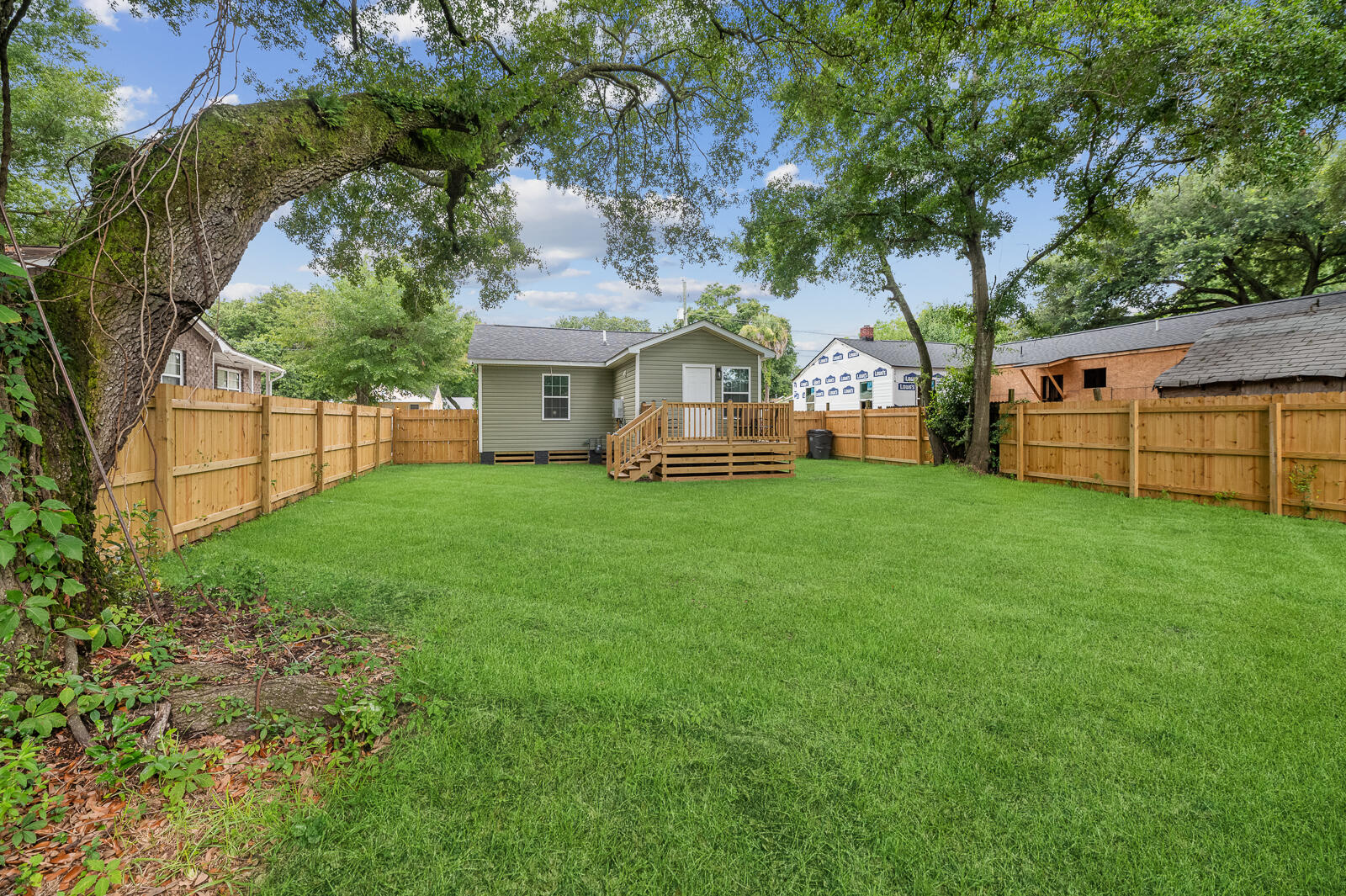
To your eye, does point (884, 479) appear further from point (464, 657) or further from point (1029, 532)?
point (464, 657)

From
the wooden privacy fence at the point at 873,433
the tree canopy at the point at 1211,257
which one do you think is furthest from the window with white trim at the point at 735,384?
the tree canopy at the point at 1211,257

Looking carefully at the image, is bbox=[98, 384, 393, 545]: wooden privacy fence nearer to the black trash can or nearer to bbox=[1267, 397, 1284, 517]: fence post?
bbox=[1267, 397, 1284, 517]: fence post

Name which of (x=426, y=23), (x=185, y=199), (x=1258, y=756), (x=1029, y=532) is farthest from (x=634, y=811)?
(x=426, y=23)

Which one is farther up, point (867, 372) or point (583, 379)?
point (867, 372)

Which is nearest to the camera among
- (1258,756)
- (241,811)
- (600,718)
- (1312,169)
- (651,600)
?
(241,811)

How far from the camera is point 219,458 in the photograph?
5.67 meters

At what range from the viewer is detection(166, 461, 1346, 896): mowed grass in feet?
5.29

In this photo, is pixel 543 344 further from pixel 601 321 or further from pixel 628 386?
pixel 601 321

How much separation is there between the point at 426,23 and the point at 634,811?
21.9ft

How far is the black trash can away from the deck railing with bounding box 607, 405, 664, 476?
7983 mm

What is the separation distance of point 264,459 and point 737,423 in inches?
338

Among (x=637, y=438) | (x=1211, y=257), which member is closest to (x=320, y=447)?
(x=637, y=438)

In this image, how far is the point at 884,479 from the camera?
1101 cm

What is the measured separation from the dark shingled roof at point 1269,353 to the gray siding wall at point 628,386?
37.2 ft
